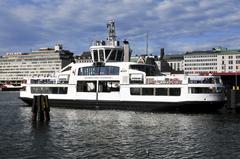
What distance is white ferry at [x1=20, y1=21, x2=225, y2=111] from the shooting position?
52812mm

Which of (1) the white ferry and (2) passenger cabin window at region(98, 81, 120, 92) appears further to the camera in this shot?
(2) passenger cabin window at region(98, 81, 120, 92)

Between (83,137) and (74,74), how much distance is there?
2932 centimetres

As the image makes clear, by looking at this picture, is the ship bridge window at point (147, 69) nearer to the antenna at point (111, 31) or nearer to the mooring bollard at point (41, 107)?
the antenna at point (111, 31)

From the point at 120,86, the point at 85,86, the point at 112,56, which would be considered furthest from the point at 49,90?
the point at 120,86

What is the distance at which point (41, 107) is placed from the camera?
42.3m

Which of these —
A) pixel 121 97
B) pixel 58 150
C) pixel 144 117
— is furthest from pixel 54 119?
pixel 58 150

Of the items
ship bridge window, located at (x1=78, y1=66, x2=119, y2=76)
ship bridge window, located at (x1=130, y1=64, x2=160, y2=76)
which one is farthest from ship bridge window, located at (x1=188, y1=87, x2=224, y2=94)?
ship bridge window, located at (x1=78, y1=66, x2=119, y2=76)

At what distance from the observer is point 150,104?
55219mm

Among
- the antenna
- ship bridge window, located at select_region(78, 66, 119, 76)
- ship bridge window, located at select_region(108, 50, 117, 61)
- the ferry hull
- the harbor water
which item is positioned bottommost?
the harbor water

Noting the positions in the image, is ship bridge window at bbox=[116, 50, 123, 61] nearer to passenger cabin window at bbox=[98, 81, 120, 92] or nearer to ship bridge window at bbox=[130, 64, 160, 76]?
passenger cabin window at bbox=[98, 81, 120, 92]

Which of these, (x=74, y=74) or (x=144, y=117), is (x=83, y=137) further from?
(x=74, y=74)

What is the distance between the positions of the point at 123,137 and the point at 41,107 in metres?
11.9

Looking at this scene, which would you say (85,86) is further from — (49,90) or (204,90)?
(204,90)

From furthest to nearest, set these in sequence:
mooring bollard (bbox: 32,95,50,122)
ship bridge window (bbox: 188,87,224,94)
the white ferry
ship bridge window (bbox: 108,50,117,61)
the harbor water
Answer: ship bridge window (bbox: 108,50,117,61) → the white ferry → ship bridge window (bbox: 188,87,224,94) → mooring bollard (bbox: 32,95,50,122) → the harbor water
